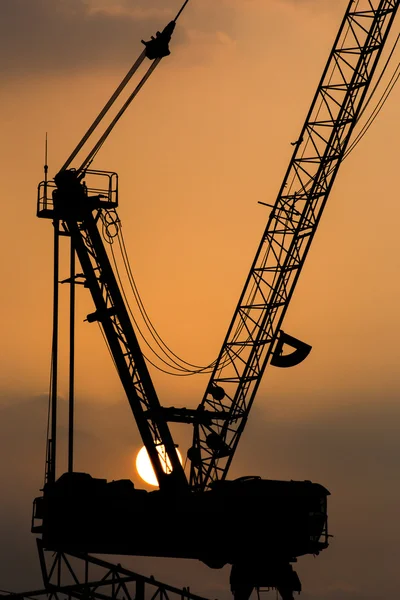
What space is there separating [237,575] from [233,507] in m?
5.16

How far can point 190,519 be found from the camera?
9862cm

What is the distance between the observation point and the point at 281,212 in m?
107

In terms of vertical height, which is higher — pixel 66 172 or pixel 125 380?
pixel 66 172

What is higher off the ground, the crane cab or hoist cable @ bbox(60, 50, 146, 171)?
hoist cable @ bbox(60, 50, 146, 171)

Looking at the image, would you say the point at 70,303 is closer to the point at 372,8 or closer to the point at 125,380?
the point at 125,380

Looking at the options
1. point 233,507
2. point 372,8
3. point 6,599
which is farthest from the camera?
point 372,8

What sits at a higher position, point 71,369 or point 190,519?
point 71,369

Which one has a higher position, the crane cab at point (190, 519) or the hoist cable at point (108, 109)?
Answer: the hoist cable at point (108, 109)

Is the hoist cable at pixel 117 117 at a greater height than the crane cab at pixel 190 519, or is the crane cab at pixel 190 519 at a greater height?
the hoist cable at pixel 117 117

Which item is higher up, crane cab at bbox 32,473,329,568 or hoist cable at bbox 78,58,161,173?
hoist cable at bbox 78,58,161,173

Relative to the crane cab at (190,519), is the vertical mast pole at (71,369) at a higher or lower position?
higher

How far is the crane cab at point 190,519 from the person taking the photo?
96625 mm

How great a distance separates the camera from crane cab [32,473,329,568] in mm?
96625

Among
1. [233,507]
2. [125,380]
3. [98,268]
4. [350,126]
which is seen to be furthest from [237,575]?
[350,126]
